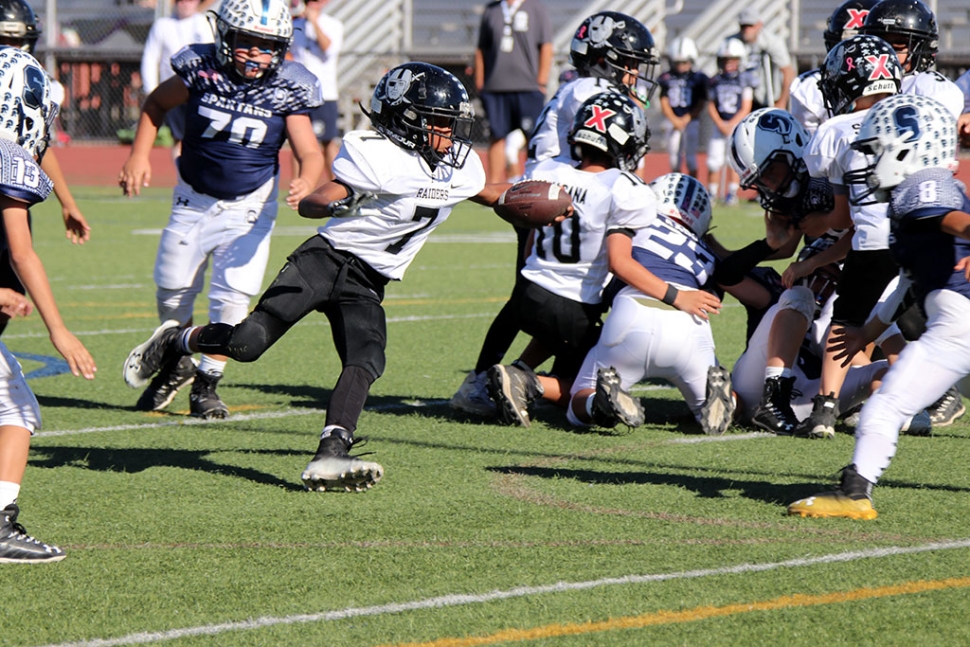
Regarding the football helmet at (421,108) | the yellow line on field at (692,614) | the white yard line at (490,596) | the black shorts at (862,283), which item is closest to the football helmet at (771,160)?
the black shorts at (862,283)

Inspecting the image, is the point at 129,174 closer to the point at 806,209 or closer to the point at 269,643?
the point at 806,209

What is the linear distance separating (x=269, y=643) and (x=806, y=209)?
11.7 ft

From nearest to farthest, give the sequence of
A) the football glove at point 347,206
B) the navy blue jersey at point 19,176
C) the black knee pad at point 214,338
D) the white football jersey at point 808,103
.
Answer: the navy blue jersey at point 19,176, the football glove at point 347,206, the black knee pad at point 214,338, the white football jersey at point 808,103

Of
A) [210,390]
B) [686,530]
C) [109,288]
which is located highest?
[686,530]

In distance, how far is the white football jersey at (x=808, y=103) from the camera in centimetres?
742

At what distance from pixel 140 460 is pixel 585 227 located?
214 centimetres

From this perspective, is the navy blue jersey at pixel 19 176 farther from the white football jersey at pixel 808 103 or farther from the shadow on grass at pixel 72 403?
the white football jersey at pixel 808 103

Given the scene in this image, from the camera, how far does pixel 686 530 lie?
448 cm

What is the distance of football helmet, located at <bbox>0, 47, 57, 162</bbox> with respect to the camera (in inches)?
180

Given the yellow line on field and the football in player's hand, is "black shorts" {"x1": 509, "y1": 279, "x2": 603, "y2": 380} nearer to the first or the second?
the football in player's hand

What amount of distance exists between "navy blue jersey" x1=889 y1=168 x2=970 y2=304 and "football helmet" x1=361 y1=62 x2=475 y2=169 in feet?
5.29

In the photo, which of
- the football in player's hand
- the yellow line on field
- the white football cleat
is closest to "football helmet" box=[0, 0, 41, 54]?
the football in player's hand

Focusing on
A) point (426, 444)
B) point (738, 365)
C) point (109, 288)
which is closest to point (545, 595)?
point (426, 444)

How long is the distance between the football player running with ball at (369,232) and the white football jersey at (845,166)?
1.42 m
